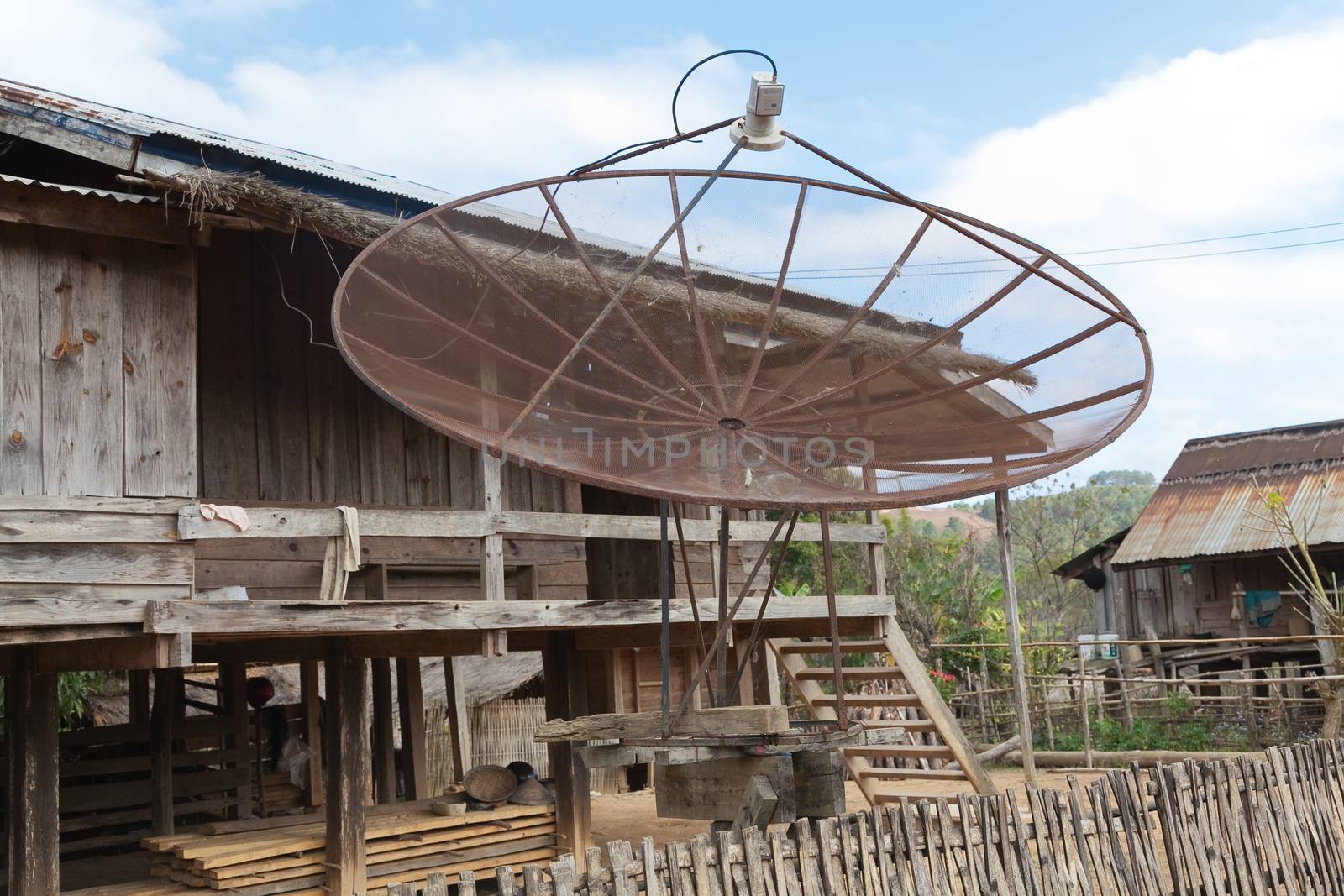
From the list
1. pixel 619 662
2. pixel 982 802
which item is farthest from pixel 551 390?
pixel 619 662

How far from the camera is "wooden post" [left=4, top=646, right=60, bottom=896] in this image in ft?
22.9

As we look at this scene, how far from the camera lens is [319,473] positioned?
8.96 meters

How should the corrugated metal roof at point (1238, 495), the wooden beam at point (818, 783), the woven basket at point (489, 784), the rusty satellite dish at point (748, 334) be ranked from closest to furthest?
the rusty satellite dish at point (748, 334)
the wooden beam at point (818, 783)
the woven basket at point (489, 784)
the corrugated metal roof at point (1238, 495)

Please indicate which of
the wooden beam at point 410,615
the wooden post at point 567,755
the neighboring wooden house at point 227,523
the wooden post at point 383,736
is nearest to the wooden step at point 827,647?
the neighboring wooden house at point 227,523

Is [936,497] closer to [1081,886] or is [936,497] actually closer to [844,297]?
[844,297]

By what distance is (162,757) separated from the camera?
10305mm

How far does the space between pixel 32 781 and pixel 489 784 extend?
3.44 m

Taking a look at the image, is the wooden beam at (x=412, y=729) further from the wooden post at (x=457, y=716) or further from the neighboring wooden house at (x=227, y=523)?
the wooden post at (x=457, y=716)

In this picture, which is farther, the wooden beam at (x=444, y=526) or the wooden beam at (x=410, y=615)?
the wooden beam at (x=444, y=526)

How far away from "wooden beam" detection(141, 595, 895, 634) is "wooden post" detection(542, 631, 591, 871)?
5.44ft

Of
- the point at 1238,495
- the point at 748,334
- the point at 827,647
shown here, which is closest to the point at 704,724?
the point at 748,334

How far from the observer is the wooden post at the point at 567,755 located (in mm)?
9602

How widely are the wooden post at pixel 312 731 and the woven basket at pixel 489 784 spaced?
3.70m

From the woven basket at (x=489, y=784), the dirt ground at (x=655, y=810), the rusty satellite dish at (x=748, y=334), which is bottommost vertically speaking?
the dirt ground at (x=655, y=810)
